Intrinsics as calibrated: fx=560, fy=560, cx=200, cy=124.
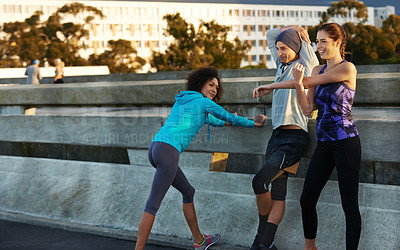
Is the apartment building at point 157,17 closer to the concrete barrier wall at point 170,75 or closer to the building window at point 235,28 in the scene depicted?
the building window at point 235,28

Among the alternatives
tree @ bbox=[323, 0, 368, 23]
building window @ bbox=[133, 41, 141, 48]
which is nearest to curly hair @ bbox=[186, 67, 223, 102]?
tree @ bbox=[323, 0, 368, 23]

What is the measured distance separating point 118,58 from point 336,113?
76.0 meters

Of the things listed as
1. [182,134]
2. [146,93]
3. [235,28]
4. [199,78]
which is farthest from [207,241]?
[235,28]

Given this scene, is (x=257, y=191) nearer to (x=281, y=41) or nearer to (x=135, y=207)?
A: (x=281, y=41)

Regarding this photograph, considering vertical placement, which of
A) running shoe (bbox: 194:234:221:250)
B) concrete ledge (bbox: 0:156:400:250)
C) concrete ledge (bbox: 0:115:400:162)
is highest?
concrete ledge (bbox: 0:115:400:162)

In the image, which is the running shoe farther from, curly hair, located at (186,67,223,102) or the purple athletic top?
the purple athletic top

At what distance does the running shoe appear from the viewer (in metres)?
5.52

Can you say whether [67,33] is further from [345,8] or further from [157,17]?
[157,17]

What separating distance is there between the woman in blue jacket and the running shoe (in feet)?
0.29

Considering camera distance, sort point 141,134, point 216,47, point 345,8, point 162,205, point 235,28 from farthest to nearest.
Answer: point 235,28 < point 345,8 < point 216,47 < point 141,134 < point 162,205

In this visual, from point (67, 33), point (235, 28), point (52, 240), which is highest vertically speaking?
point (235, 28)

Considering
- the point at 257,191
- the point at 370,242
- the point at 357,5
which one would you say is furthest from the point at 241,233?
the point at 357,5

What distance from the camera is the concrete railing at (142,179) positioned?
5305 mm

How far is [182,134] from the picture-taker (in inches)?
205
